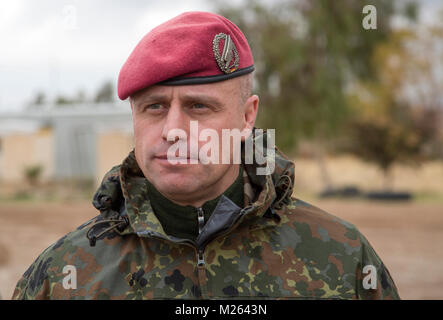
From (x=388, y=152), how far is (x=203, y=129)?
19000mm

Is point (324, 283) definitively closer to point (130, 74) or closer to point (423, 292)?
point (130, 74)

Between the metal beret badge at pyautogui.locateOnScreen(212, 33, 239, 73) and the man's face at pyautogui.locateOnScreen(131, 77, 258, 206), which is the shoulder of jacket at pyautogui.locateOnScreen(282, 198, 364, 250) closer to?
the man's face at pyautogui.locateOnScreen(131, 77, 258, 206)

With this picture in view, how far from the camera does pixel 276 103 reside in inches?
899

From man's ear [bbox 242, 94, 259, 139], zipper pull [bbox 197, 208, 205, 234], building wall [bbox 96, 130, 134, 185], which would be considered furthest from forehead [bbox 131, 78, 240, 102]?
building wall [bbox 96, 130, 134, 185]

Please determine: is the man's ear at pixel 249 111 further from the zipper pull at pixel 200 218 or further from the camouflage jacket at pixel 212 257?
the zipper pull at pixel 200 218

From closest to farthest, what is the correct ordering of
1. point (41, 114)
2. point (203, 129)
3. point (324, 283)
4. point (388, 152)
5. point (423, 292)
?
point (203, 129) < point (324, 283) < point (423, 292) < point (388, 152) < point (41, 114)

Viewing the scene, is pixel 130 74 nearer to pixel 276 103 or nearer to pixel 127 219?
pixel 127 219

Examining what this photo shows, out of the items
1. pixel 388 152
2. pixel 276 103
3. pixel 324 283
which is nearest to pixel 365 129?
pixel 388 152

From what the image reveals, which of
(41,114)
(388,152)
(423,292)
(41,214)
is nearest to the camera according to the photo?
(423,292)

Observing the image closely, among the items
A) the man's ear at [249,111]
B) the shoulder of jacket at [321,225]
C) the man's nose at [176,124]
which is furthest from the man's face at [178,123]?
the shoulder of jacket at [321,225]

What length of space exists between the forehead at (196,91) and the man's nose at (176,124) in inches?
2.2

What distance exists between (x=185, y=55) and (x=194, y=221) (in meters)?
0.59

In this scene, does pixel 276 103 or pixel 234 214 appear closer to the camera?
pixel 234 214

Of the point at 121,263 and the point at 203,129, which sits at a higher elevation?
the point at 203,129
